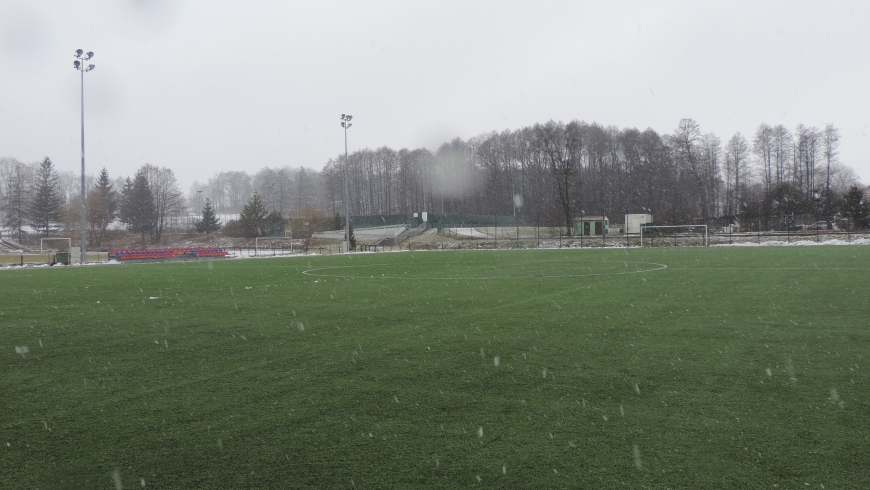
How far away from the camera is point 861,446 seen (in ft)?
11.4

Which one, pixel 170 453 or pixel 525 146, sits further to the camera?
pixel 525 146

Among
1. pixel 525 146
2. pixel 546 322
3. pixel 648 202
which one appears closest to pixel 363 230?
pixel 525 146

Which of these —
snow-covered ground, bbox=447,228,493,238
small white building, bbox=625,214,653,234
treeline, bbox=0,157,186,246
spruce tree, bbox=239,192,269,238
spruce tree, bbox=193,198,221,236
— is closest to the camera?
small white building, bbox=625,214,653,234

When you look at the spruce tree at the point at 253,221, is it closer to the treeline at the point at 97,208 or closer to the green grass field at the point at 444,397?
the treeline at the point at 97,208

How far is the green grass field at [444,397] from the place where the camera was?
130 inches

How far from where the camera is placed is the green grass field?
10.8ft

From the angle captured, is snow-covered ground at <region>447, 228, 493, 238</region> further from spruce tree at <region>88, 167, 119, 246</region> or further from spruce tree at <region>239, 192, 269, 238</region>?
spruce tree at <region>88, 167, 119, 246</region>

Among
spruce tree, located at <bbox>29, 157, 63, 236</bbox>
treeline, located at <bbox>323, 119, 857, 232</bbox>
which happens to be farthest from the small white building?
spruce tree, located at <bbox>29, 157, 63, 236</bbox>

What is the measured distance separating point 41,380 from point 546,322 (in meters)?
6.27

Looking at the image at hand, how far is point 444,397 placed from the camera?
15.4ft

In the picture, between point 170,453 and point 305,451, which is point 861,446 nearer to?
point 305,451

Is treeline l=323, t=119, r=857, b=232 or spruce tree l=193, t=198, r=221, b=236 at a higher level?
treeline l=323, t=119, r=857, b=232

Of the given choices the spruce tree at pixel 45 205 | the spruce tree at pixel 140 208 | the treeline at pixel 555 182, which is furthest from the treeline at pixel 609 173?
the spruce tree at pixel 45 205

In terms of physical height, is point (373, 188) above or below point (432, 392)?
above
